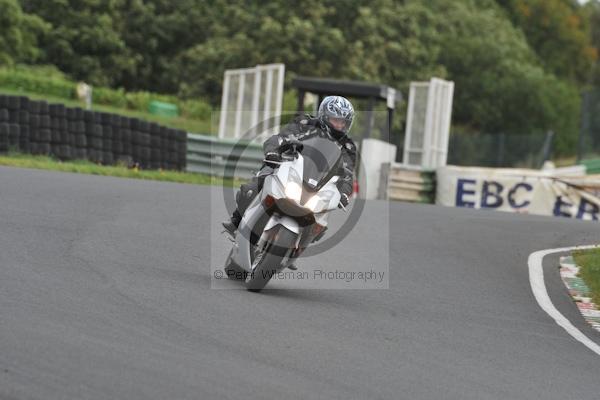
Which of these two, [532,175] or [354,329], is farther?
[532,175]

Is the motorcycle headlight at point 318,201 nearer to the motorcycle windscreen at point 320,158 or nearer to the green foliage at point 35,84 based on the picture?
the motorcycle windscreen at point 320,158

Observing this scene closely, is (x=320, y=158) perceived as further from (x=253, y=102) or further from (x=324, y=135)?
(x=253, y=102)

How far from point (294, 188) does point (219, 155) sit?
16.0 metres

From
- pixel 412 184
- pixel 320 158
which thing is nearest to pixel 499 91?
pixel 412 184

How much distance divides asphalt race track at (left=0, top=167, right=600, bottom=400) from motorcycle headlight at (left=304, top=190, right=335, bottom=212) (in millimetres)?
729

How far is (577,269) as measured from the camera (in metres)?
11.7

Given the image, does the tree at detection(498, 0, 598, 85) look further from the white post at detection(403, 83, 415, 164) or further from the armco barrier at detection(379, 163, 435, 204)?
the armco barrier at detection(379, 163, 435, 204)

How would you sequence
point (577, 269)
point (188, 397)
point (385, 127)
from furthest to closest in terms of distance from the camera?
point (385, 127) → point (577, 269) → point (188, 397)

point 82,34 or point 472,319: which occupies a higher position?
point 82,34

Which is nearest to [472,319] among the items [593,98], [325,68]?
[593,98]

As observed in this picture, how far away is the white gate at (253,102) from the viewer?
24031mm

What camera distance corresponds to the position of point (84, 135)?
19.8 meters

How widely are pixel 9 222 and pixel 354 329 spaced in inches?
162

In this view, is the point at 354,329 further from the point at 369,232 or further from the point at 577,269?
the point at 369,232
